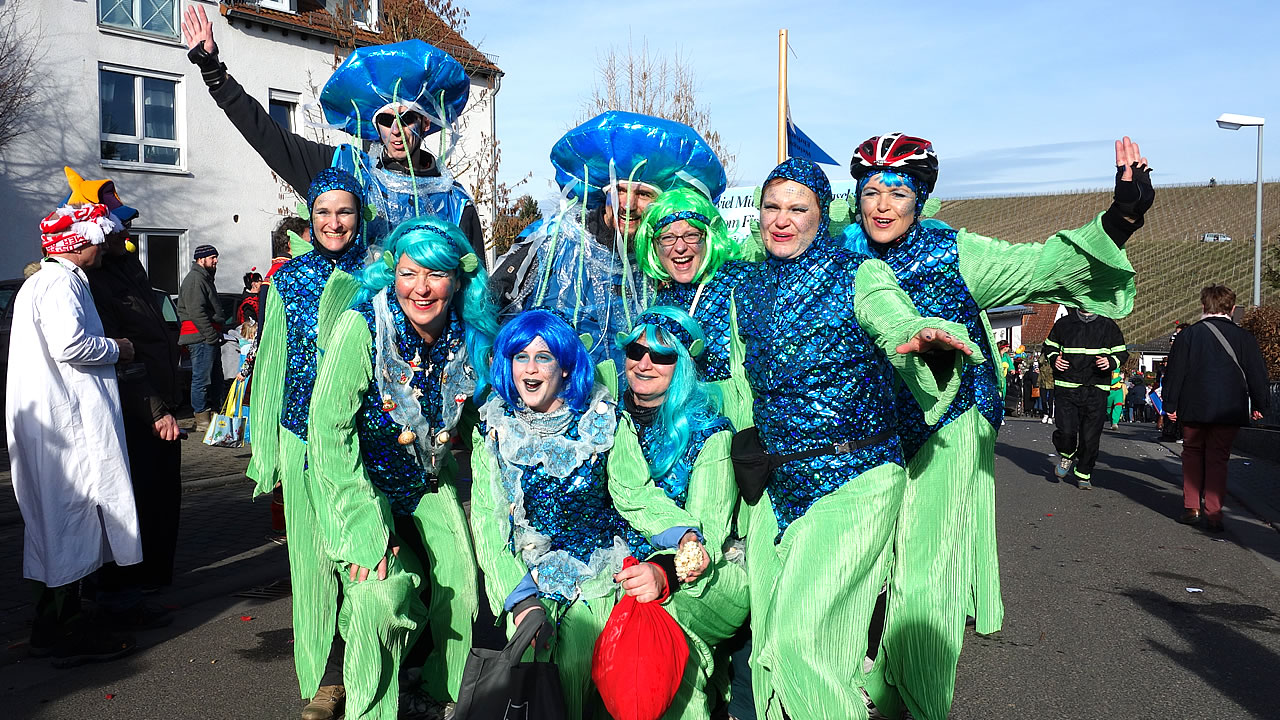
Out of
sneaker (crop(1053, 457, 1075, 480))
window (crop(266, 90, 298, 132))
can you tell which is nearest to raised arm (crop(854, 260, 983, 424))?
sneaker (crop(1053, 457, 1075, 480))

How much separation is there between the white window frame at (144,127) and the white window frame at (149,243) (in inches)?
39.4

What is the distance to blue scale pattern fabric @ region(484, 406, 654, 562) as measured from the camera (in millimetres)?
3336

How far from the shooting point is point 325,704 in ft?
12.7

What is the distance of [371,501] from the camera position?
11.1ft

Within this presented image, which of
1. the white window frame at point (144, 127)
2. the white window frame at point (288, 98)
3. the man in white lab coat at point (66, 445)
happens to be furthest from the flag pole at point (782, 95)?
the white window frame at point (144, 127)

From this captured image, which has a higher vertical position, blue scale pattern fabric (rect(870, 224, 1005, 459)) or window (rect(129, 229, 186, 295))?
window (rect(129, 229, 186, 295))

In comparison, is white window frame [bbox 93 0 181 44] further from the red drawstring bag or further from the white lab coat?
the red drawstring bag

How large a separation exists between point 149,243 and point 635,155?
1605cm

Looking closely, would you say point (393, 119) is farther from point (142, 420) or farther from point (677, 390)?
point (142, 420)

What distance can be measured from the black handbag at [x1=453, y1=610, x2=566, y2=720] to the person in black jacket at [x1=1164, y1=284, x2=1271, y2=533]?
7164 mm

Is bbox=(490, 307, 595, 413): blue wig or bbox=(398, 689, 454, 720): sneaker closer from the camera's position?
bbox=(490, 307, 595, 413): blue wig

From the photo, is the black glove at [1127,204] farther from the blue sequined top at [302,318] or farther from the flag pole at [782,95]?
the flag pole at [782,95]

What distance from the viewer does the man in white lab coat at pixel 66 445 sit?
441cm

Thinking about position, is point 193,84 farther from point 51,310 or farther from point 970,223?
point 970,223
